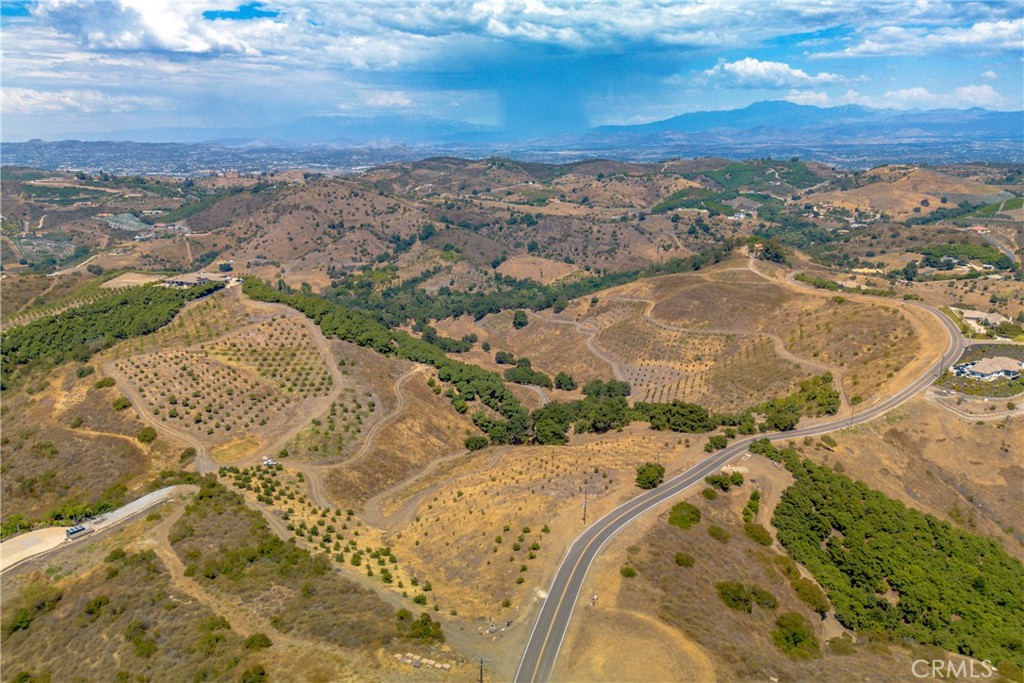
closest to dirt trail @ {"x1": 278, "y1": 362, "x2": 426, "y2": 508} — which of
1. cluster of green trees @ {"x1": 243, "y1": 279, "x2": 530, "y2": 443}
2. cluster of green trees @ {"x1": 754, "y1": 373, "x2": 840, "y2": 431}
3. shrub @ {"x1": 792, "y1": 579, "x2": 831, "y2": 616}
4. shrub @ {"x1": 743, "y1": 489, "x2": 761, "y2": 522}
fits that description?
cluster of green trees @ {"x1": 243, "y1": 279, "x2": 530, "y2": 443}

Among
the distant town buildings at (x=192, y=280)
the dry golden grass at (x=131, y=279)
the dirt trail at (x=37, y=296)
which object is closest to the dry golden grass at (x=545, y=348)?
the distant town buildings at (x=192, y=280)

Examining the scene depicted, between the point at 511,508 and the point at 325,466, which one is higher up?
the point at 511,508

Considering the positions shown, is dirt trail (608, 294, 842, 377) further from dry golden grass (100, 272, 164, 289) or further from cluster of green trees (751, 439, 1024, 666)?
dry golden grass (100, 272, 164, 289)

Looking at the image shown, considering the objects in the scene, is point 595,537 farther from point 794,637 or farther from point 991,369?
point 991,369

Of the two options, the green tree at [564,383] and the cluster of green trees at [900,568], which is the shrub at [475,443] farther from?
the cluster of green trees at [900,568]

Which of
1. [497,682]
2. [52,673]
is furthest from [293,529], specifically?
[497,682]

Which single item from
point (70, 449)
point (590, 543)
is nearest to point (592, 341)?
point (590, 543)

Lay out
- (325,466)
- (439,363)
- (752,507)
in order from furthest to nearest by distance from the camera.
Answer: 1. (439,363)
2. (325,466)
3. (752,507)

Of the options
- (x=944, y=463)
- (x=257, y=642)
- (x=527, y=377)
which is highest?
(x=257, y=642)
